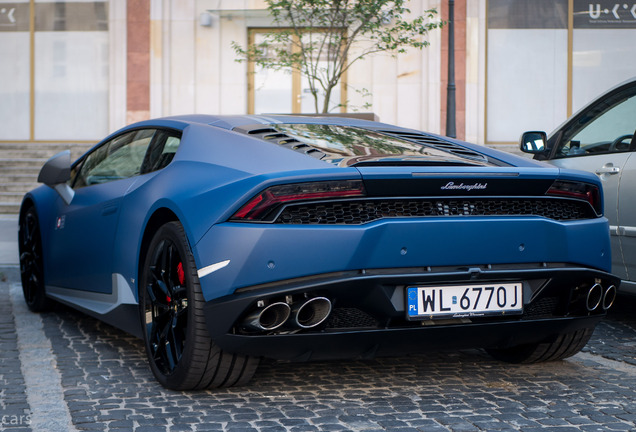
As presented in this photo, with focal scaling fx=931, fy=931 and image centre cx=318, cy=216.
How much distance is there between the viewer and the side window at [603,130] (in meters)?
5.96

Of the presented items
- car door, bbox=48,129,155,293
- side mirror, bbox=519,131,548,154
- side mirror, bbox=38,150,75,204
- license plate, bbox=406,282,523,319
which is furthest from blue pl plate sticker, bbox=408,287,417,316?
side mirror, bbox=519,131,548,154

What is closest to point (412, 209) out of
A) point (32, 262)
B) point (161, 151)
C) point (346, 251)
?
point (346, 251)

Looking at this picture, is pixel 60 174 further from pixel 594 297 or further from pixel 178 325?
pixel 594 297

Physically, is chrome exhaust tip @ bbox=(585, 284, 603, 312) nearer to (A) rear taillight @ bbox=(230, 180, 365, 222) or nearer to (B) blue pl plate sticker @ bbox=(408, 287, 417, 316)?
(B) blue pl plate sticker @ bbox=(408, 287, 417, 316)

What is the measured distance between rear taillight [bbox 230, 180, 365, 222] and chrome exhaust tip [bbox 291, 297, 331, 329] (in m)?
0.37

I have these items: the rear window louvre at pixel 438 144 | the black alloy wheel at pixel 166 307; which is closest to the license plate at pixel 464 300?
the rear window louvre at pixel 438 144

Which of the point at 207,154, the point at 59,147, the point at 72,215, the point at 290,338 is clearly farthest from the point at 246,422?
the point at 59,147

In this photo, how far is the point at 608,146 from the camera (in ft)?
19.9

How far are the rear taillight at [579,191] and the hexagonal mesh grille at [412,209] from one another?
43 mm

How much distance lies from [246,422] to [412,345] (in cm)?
75

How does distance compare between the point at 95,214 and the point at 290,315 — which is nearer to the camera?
the point at 290,315

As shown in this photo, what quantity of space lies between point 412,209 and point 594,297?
0.99 metres

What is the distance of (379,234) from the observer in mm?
3572

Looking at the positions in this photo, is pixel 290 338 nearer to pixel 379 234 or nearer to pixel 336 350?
pixel 336 350
